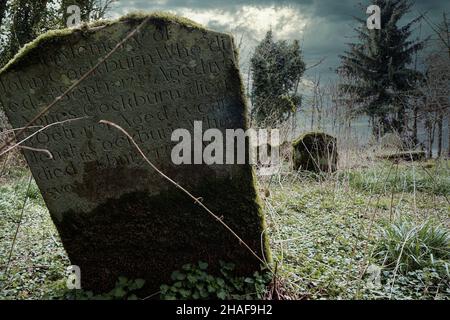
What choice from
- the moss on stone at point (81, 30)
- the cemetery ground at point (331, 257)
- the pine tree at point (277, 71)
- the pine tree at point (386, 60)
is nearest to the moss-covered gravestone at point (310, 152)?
the cemetery ground at point (331, 257)

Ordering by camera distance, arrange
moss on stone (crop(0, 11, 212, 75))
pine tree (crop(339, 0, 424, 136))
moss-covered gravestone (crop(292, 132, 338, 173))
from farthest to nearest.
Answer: pine tree (crop(339, 0, 424, 136))
moss-covered gravestone (crop(292, 132, 338, 173))
moss on stone (crop(0, 11, 212, 75))

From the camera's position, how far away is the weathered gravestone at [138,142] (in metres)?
3.27

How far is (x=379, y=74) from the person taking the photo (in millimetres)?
27719

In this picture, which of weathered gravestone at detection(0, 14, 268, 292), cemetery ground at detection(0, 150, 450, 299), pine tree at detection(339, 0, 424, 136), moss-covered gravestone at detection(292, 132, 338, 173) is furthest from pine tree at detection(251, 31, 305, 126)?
weathered gravestone at detection(0, 14, 268, 292)

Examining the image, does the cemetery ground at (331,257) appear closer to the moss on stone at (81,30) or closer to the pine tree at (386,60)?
the moss on stone at (81,30)

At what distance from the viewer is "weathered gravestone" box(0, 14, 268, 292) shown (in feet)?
10.7

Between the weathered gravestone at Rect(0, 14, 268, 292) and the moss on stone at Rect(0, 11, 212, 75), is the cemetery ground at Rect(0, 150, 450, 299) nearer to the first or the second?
the weathered gravestone at Rect(0, 14, 268, 292)

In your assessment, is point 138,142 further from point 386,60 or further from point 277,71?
point 386,60

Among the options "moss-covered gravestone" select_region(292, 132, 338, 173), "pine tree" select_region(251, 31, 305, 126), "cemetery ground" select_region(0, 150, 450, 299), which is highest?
"pine tree" select_region(251, 31, 305, 126)

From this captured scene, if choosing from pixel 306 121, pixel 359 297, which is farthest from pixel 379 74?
pixel 359 297

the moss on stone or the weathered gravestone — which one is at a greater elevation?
the moss on stone

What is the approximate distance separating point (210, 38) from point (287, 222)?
3190 mm
